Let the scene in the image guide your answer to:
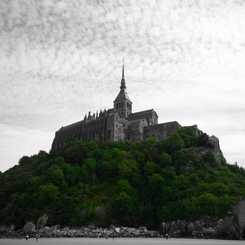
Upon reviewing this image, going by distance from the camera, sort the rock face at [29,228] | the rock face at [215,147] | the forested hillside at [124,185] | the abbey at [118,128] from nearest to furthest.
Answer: the rock face at [29,228] → the forested hillside at [124,185] → the rock face at [215,147] → the abbey at [118,128]

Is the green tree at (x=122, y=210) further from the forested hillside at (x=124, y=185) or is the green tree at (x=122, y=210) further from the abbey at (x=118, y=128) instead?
the abbey at (x=118, y=128)

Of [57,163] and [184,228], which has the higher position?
[57,163]

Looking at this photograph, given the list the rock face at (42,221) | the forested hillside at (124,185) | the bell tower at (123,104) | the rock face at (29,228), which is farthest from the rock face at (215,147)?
the bell tower at (123,104)

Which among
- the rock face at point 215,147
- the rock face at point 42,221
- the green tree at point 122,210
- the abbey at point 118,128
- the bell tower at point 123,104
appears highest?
the bell tower at point 123,104

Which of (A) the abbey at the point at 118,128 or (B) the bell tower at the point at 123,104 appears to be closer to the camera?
(A) the abbey at the point at 118,128

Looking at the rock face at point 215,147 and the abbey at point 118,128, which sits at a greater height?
the abbey at point 118,128

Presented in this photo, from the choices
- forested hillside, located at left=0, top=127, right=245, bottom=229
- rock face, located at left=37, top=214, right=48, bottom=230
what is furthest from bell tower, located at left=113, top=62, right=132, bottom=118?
rock face, located at left=37, top=214, right=48, bottom=230

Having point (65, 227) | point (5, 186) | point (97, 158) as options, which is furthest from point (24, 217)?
point (97, 158)

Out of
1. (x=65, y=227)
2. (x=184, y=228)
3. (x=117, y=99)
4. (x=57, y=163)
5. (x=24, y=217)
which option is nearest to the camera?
(x=184, y=228)

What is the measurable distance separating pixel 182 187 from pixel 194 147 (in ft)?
66.4

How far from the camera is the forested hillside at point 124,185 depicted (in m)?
63.6

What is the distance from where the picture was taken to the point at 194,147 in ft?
281

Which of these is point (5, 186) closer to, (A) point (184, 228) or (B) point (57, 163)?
(B) point (57, 163)

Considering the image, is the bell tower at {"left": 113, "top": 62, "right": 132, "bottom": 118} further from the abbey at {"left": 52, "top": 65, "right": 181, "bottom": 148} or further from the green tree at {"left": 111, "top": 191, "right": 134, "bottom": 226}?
the green tree at {"left": 111, "top": 191, "right": 134, "bottom": 226}
